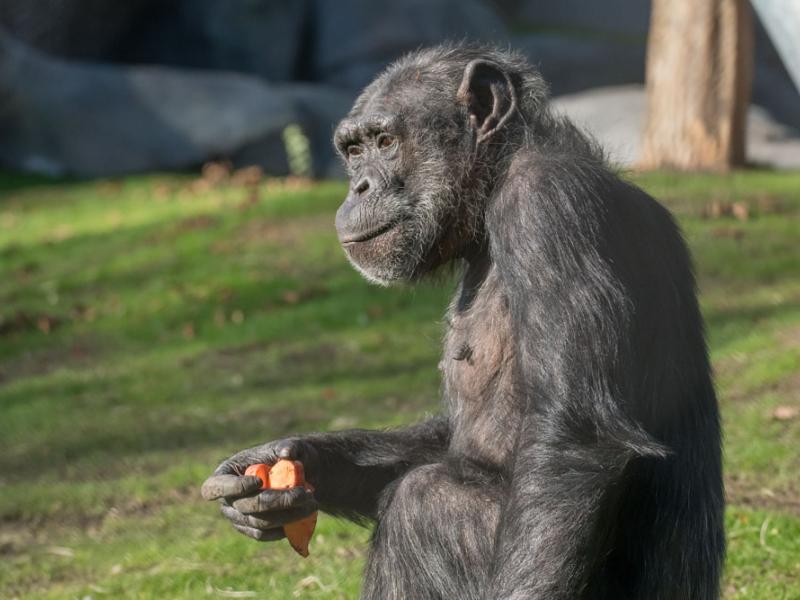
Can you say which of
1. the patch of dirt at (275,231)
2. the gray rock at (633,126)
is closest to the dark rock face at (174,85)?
the gray rock at (633,126)

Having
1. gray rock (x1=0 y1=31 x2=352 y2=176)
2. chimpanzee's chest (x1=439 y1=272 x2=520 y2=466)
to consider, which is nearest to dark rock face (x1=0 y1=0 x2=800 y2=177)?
gray rock (x1=0 y1=31 x2=352 y2=176)

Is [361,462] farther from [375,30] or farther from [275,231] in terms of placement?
[375,30]

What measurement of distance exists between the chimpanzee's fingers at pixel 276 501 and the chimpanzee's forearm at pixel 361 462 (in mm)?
579

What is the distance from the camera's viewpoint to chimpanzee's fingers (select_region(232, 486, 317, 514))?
428cm

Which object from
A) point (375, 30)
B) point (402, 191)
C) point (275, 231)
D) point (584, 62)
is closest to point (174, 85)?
point (375, 30)

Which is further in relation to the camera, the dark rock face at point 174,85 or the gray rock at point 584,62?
the gray rock at point 584,62

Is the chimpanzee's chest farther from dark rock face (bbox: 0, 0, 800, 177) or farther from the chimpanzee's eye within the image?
dark rock face (bbox: 0, 0, 800, 177)

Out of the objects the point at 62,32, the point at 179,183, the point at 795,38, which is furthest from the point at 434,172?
the point at 62,32

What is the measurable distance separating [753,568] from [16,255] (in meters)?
→ 10.3

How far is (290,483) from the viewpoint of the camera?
4.42m

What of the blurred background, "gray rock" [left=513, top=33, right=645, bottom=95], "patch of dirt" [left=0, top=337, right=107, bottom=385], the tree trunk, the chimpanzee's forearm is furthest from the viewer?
"gray rock" [left=513, top=33, right=645, bottom=95]

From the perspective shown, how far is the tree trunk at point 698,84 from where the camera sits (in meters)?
14.1

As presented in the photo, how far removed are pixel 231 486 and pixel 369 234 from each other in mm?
1268

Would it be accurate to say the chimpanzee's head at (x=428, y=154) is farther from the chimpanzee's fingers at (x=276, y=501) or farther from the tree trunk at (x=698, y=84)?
the tree trunk at (x=698, y=84)
